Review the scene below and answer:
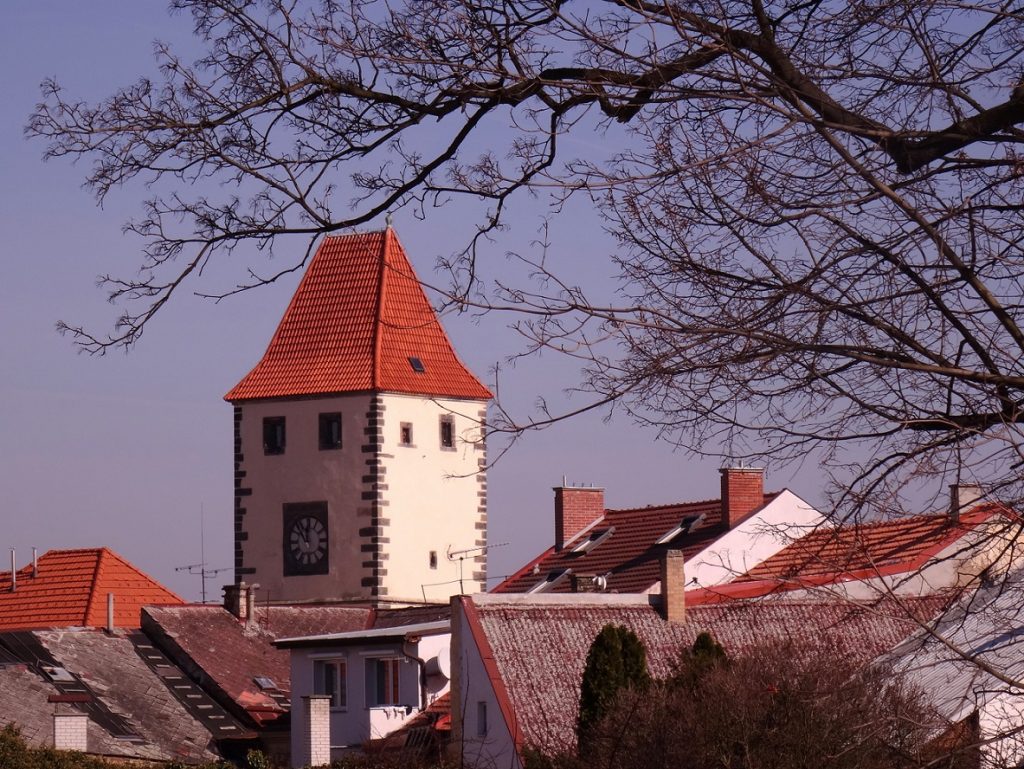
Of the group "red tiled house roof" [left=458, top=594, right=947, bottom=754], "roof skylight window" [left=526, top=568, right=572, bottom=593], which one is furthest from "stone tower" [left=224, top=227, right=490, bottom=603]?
"red tiled house roof" [left=458, top=594, right=947, bottom=754]

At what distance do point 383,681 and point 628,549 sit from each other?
26.9 ft

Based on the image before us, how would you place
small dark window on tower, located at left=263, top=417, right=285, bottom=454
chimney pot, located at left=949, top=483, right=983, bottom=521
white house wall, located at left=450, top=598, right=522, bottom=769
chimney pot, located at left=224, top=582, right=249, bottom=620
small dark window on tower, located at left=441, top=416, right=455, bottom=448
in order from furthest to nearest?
1. small dark window on tower, located at left=263, top=417, right=285, bottom=454
2. small dark window on tower, located at left=441, top=416, right=455, bottom=448
3. chimney pot, located at left=224, top=582, right=249, bottom=620
4. white house wall, located at left=450, top=598, right=522, bottom=769
5. chimney pot, located at left=949, top=483, right=983, bottom=521

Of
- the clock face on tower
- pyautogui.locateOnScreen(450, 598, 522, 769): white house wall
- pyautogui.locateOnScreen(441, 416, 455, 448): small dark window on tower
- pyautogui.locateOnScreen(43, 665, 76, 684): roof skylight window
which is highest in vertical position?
pyautogui.locateOnScreen(441, 416, 455, 448): small dark window on tower

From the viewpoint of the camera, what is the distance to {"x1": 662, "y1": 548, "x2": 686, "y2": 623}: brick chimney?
103 ft

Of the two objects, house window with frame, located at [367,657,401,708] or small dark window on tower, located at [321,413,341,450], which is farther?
small dark window on tower, located at [321,413,341,450]

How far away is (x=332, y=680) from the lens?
36.5m

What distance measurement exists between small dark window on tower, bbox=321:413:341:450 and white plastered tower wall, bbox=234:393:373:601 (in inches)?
6.2

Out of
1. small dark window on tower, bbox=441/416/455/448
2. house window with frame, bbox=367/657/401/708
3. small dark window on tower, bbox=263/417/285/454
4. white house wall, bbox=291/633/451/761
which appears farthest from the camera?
small dark window on tower, bbox=263/417/285/454

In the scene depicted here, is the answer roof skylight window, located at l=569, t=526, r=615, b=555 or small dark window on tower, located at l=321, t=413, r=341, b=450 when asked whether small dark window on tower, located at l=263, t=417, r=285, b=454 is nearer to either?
small dark window on tower, located at l=321, t=413, r=341, b=450

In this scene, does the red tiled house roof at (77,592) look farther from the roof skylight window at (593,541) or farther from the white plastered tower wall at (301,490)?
the roof skylight window at (593,541)

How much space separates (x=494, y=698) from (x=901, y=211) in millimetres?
23542

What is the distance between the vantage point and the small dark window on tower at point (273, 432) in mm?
58500

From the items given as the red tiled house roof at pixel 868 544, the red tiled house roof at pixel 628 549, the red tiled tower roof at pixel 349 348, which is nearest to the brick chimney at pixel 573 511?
the red tiled house roof at pixel 628 549

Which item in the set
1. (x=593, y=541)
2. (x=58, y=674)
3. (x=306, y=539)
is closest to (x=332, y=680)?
(x=58, y=674)
